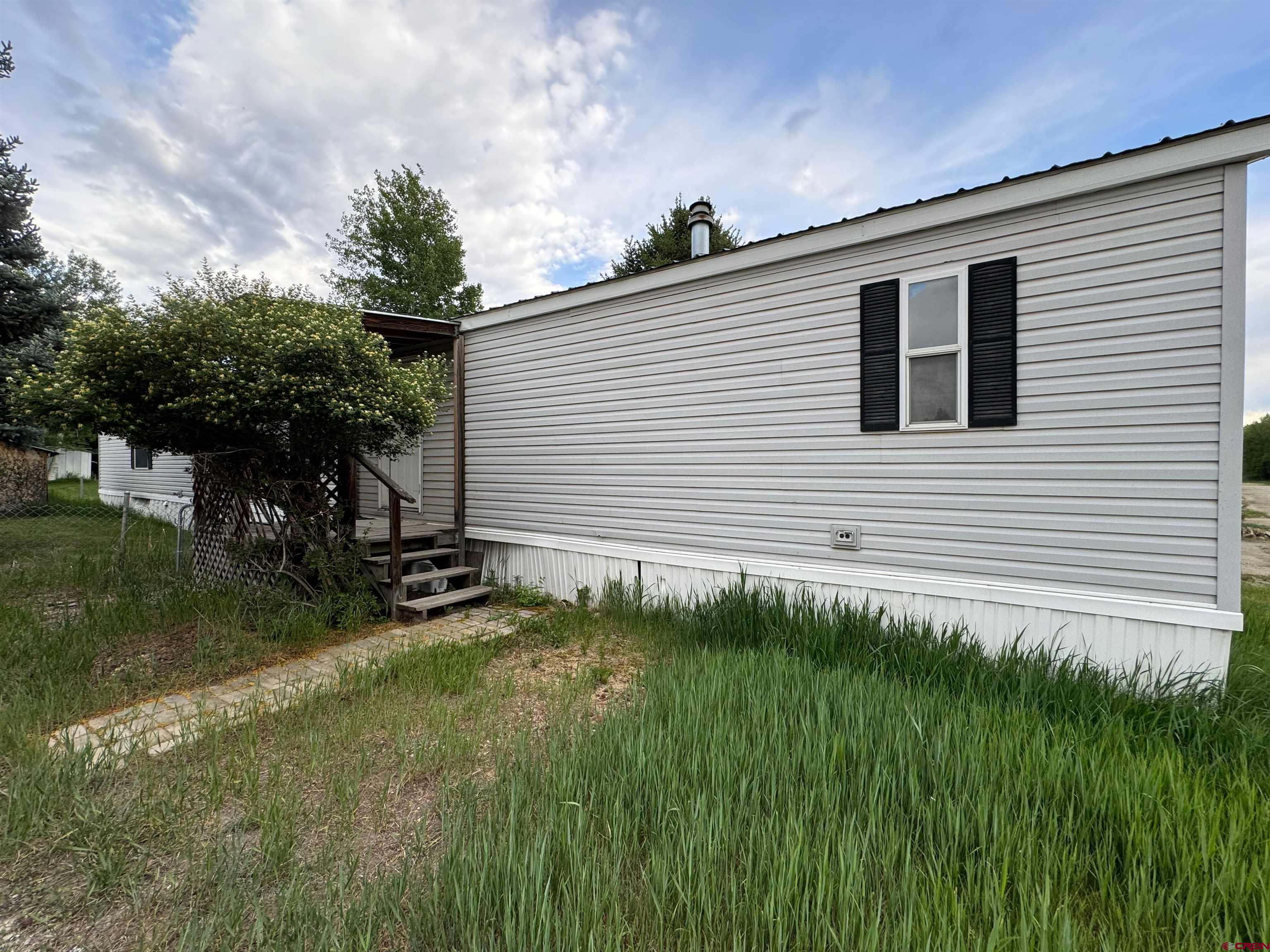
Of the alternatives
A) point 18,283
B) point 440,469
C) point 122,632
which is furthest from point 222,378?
point 18,283

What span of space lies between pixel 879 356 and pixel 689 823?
12.0 ft

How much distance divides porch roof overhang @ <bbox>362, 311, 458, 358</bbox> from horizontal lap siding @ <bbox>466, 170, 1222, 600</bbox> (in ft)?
3.34

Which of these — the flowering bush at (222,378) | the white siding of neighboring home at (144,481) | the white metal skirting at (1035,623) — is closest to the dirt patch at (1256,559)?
the white metal skirting at (1035,623)

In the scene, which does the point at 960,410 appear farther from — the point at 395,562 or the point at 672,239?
the point at 672,239

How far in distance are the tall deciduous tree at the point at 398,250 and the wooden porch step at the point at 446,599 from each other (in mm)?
17418

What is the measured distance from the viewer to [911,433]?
13.7 ft

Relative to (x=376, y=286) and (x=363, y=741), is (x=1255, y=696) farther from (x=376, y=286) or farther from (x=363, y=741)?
(x=376, y=286)

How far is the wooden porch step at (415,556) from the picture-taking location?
5574 mm

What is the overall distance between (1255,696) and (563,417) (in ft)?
18.9

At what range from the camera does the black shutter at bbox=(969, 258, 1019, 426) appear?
12.4ft

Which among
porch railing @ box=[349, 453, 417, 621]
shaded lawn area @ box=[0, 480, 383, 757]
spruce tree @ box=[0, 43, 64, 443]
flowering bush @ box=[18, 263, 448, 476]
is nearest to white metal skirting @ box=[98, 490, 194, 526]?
spruce tree @ box=[0, 43, 64, 443]

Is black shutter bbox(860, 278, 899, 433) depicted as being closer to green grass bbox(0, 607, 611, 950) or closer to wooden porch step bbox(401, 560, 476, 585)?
green grass bbox(0, 607, 611, 950)

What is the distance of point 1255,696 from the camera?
3.15 meters

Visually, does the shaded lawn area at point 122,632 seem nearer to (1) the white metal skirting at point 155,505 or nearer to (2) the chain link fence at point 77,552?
(2) the chain link fence at point 77,552
